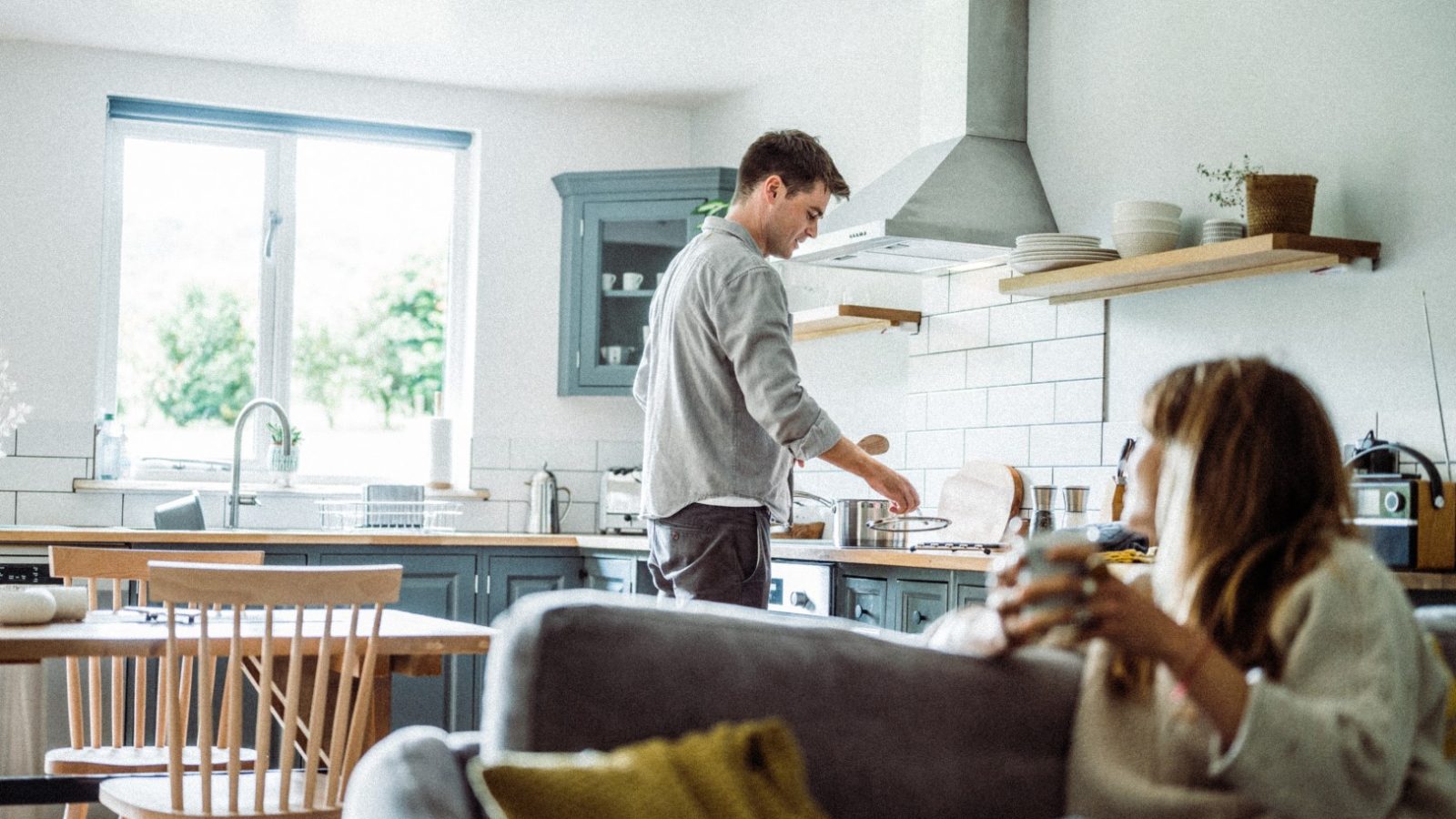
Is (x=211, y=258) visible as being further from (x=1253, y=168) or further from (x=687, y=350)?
(x=1253, y=168)

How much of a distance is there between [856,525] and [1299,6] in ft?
5.21

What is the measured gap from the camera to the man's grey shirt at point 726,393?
8.72 feet

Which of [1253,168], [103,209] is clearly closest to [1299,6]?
[1253,168]

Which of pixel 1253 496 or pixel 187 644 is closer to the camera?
pixel 1253 496

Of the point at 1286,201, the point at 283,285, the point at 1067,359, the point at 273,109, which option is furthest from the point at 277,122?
the point at 1286,201

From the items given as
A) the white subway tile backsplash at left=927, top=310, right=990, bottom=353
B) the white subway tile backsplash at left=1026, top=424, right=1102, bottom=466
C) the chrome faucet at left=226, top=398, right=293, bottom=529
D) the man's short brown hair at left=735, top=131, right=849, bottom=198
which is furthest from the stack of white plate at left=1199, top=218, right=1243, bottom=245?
the chrome faucet at left=226, top=398, right=293, bottom=529

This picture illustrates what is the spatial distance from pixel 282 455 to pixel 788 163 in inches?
118

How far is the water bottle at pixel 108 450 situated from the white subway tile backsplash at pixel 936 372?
269 centimetres

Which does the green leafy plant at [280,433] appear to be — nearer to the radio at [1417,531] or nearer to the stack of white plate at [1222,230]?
the stack of white plate at [1222,230]

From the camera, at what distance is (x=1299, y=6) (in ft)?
11.0

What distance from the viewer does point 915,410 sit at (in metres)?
4.55

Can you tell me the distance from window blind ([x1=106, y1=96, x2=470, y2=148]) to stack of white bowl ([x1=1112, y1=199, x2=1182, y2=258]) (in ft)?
10.1

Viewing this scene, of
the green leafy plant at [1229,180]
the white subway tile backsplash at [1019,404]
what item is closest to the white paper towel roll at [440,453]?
the white subway tile backsplash at [1019,404]

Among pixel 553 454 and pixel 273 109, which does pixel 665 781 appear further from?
pixel 273 109
